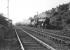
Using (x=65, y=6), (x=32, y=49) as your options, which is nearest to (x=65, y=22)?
(x=65, y=6)

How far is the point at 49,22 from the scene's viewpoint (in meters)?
64.7

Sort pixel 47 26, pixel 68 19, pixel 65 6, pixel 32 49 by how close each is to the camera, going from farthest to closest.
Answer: pixel 65 6 < pixel 47 26 < pixel 68 19 < pixel 32 49

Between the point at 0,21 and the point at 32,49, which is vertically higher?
the point at 0,21

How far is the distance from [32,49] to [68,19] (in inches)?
1791

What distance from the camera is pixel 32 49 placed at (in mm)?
13719

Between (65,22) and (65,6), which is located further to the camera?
(65,6)

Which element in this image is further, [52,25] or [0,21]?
[52,25]

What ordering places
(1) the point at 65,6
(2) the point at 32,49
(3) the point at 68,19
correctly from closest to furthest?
(2) the point at 32,49 → (3) the point at 68,19 → (1) the point at 65,6

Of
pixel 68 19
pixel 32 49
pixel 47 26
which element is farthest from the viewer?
pixel 47 26

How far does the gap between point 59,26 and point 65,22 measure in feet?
8.56

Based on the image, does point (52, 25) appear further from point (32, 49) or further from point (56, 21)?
point (32, 49)

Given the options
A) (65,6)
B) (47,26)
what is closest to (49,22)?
(47,26)

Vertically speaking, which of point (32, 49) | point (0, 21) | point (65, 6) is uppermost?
point (65, 6)

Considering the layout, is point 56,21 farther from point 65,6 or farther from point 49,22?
point 65,6
